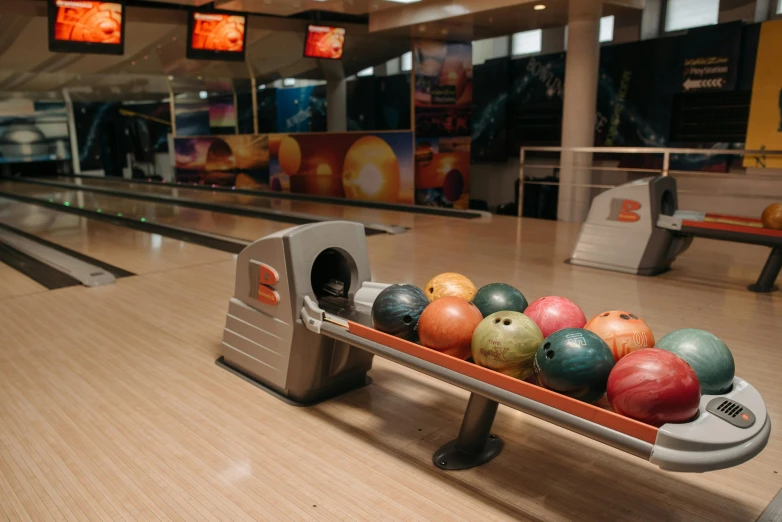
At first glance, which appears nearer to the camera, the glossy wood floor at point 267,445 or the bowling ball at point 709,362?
the bowling ball at point 709,362

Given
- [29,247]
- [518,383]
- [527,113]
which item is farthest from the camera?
[527,113]

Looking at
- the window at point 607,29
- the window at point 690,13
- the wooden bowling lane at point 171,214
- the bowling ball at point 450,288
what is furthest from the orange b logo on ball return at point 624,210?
the window at point 607,29

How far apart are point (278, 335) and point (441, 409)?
66 centimetres

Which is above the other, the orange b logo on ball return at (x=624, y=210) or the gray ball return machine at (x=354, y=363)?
the orange b logo on ball return at (x=624, y=210)

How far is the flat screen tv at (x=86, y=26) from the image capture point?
5293mm

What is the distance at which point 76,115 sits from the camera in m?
15.4

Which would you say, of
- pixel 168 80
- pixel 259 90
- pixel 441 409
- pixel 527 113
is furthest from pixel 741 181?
pixel 168 80

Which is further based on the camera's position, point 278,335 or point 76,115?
point 76,115

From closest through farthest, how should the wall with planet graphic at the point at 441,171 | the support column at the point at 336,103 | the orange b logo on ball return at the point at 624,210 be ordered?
1. the orange b logo on ball return at the point at 624,210
2. the wall with planet graphic at the point at 441,171
3. the support column at the point at 336,103

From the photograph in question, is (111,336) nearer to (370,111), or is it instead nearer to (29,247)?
(29,247)

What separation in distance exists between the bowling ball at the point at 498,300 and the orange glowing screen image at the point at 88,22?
16.5 ft

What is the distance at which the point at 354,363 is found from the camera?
2.38 m

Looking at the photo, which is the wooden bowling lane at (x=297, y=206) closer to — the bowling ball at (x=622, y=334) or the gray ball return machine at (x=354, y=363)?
the gray ball return machine at (x=354, y=363)

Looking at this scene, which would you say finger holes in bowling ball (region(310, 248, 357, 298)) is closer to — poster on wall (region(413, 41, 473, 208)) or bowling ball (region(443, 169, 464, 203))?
poster on wall (region(413, 41, 473, 208))
